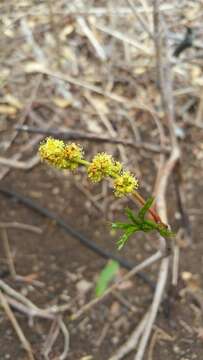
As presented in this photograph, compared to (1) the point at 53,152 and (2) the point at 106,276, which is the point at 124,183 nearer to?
(1) the point at 53,152

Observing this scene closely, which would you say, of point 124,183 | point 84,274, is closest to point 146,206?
point 124,183

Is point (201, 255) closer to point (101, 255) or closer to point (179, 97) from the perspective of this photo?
point (101, 255)

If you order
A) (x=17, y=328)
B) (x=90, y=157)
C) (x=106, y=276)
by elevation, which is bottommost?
(x=17, y=328)

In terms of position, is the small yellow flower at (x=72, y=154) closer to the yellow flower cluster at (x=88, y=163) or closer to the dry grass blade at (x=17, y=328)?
the yellow flower cluster at (x=88, y=163)

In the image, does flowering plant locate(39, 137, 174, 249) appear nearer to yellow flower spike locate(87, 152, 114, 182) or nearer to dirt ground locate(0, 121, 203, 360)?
yellow flower spike locate(87, 152, 114, 182)

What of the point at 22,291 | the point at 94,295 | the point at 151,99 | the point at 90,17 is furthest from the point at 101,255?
the point at 90,17

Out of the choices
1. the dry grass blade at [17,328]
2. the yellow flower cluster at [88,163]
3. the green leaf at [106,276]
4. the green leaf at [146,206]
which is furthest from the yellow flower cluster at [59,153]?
the green leaf at [106,276]

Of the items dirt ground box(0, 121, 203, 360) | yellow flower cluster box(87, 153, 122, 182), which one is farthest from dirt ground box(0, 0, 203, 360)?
yellow flower cluster box(87, 153, 122, 182)
